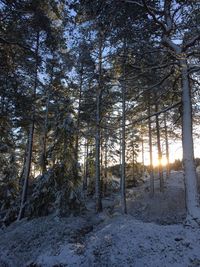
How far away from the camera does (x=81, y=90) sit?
18.6 m

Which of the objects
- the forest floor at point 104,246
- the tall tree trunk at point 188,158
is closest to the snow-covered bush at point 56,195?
the forest floor at point 104,246

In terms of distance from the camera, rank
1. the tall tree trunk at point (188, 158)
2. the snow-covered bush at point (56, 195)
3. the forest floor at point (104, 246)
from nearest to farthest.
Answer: the forest floor at point (104, 246)
the tall tree trunk at point (188, 158)
the snow-covered bush at point (56, 195)

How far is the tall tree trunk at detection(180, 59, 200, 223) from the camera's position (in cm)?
788

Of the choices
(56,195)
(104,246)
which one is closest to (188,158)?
(104,246)

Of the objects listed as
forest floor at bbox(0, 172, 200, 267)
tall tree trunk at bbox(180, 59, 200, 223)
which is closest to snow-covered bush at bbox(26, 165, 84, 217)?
forest floor at bbox(0, 172, 200, 267)

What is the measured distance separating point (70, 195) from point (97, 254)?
5.75m

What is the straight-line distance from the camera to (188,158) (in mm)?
8258

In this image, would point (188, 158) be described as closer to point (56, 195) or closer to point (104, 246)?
point (104, 246)

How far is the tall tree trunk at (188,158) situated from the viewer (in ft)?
25.8

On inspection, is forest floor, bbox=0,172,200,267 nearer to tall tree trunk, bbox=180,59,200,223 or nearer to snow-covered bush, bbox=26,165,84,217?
tall tree trunk, bbox=180,59,200,223

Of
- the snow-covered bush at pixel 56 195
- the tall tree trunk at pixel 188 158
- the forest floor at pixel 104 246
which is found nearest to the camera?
the forest floor at pixel 104 246

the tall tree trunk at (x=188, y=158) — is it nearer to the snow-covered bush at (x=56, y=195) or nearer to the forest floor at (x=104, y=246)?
the forest floor at (x=104, y=246)

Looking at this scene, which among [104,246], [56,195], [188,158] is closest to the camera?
[104,246]

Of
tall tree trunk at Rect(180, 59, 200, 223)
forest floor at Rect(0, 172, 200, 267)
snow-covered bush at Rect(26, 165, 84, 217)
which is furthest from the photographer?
snow-covered bush at Rect(26, 165, 84, 217)
